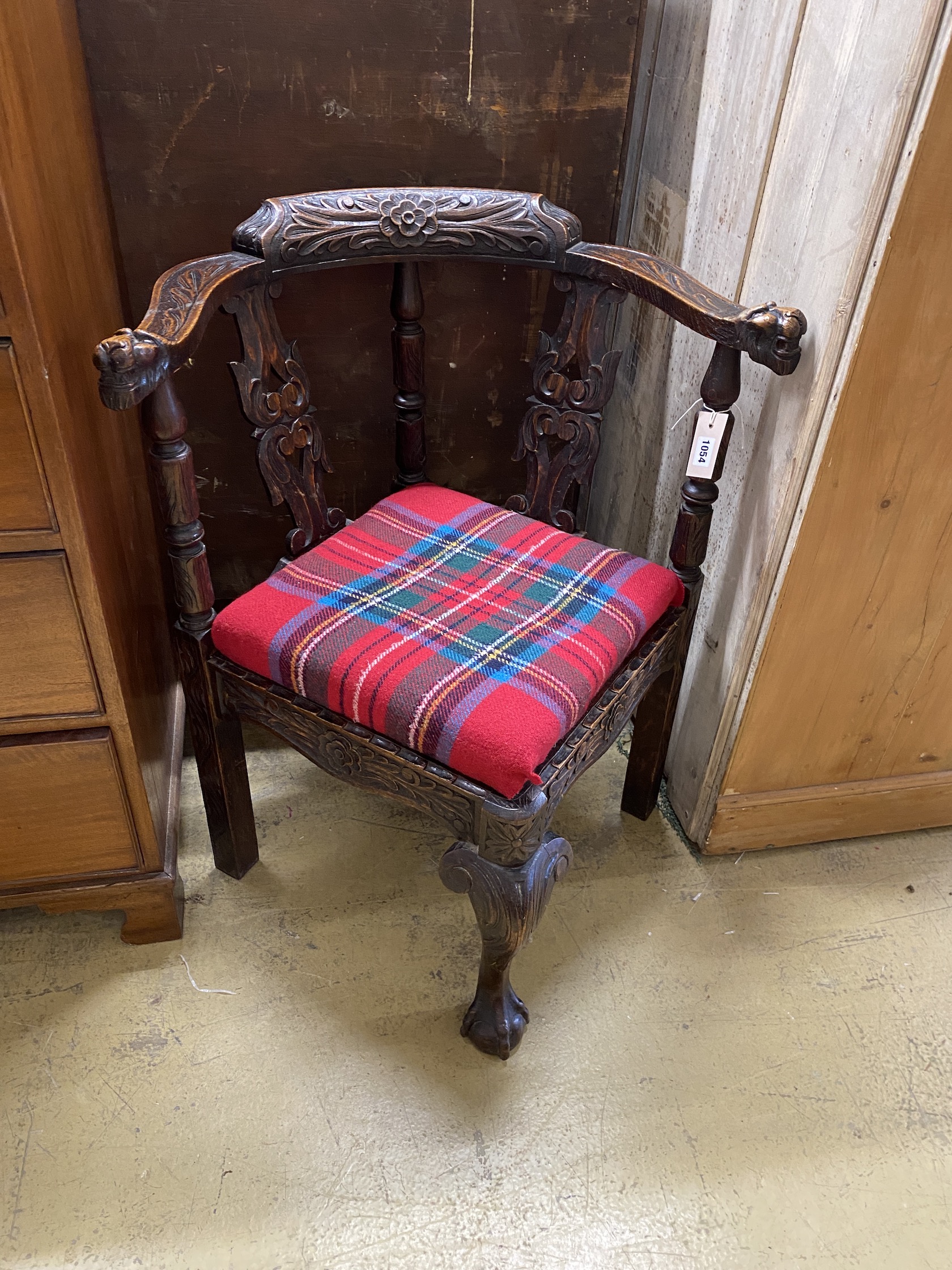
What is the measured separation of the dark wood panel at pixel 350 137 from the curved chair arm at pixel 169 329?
0.80 feet

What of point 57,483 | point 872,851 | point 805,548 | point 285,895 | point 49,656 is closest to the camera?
point 57,483

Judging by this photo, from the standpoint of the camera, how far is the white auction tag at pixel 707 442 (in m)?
1.22

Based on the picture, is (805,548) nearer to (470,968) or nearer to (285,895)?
(470,968)

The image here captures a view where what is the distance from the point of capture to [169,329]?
3.34 feet

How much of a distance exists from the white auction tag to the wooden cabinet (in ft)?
2.48

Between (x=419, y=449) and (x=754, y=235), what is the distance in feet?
1.89

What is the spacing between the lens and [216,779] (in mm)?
1365

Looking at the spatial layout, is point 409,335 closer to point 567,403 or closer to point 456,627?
point 567,403

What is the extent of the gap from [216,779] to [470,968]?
0.46 metres

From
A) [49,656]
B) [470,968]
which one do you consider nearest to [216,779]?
[49,656]

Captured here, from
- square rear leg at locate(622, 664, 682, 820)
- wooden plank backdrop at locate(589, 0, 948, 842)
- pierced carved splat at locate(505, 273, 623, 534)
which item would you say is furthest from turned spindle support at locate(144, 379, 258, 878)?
wooden plank backdrop at locate(589, 0, 948, 842)

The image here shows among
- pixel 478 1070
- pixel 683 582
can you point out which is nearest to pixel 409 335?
pixel 683 582

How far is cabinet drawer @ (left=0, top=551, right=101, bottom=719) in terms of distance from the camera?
104 cm

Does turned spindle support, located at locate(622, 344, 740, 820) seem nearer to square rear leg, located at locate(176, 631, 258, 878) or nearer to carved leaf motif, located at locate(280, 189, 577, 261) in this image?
carved leaf motif, located at locate(280, 189, 577, 261)
